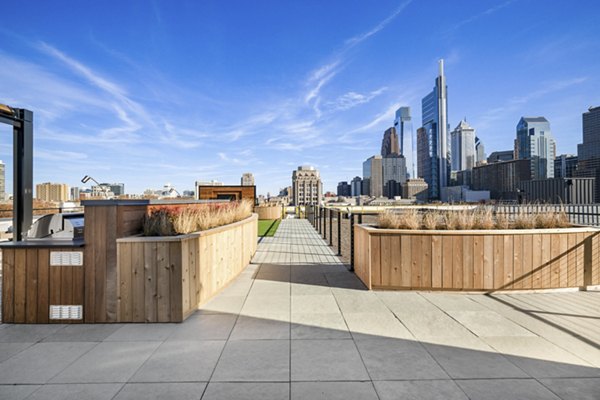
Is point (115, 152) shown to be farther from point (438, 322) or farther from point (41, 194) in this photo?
point (438, 322)

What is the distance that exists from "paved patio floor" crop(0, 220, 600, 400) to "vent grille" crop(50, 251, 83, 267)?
0.85 meters

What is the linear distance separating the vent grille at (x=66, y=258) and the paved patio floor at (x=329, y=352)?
2.79 ft

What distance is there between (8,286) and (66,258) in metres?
0.92

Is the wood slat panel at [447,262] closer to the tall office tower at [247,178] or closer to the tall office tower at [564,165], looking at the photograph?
the tall office tower at [564,165]

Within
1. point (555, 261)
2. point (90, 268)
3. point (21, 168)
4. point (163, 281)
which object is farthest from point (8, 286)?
point (555, 261)

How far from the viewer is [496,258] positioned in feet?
16.4

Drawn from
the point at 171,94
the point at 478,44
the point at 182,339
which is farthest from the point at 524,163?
the point at 182,339

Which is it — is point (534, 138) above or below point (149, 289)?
above

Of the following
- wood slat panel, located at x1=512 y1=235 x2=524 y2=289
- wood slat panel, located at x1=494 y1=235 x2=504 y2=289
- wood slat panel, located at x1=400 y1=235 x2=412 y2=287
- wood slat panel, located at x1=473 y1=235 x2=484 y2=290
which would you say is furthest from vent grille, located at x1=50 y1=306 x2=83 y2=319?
wood slat panel, located at x1=512 y1=235 x2=524 y2=289

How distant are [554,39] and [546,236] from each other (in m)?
8.60

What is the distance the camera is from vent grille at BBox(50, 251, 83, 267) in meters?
3.87

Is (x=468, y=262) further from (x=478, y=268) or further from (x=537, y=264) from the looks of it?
(x=537, y=264)

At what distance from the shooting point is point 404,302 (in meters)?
A: 4.61

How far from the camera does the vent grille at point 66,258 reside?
12.7 ft
